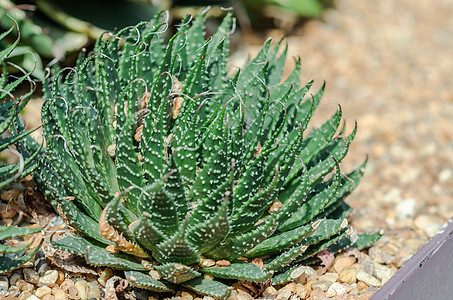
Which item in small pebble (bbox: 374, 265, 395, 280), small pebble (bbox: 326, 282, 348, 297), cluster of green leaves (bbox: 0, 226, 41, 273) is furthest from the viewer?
small pebble (bbox: 374, 265, 395, 280)

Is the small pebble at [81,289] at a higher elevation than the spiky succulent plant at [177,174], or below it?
below

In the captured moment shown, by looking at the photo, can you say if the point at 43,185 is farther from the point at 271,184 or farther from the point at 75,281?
the point at 271,184

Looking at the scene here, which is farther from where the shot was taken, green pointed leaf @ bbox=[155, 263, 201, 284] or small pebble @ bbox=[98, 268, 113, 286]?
small pebble @ bbox=[98, 268, 113, 286]

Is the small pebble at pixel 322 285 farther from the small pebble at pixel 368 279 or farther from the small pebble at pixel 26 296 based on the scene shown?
the small pebble at pixel 26 296

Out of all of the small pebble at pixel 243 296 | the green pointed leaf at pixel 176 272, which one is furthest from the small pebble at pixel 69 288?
the small pebble at pixel 243 296

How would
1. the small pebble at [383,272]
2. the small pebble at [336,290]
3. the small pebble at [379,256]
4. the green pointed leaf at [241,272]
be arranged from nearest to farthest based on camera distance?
the green pointed leaf at [241,272] → the small pebble at [336,290] → the small pebble at [383,272] → the small pebble at [379,256]

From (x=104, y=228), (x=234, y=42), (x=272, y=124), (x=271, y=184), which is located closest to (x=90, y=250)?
(x=104, y=228)

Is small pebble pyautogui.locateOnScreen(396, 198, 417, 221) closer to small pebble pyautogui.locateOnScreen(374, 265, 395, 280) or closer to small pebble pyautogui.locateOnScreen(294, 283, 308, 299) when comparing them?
small pebble pyautogui.locateOnScreen(374, 265, 395, 280)

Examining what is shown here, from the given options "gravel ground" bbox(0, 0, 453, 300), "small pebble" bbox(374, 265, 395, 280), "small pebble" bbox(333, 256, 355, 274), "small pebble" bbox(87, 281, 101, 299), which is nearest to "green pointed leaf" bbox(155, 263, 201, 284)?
"gravel ground" bbox(0, 0, 453, 300)
